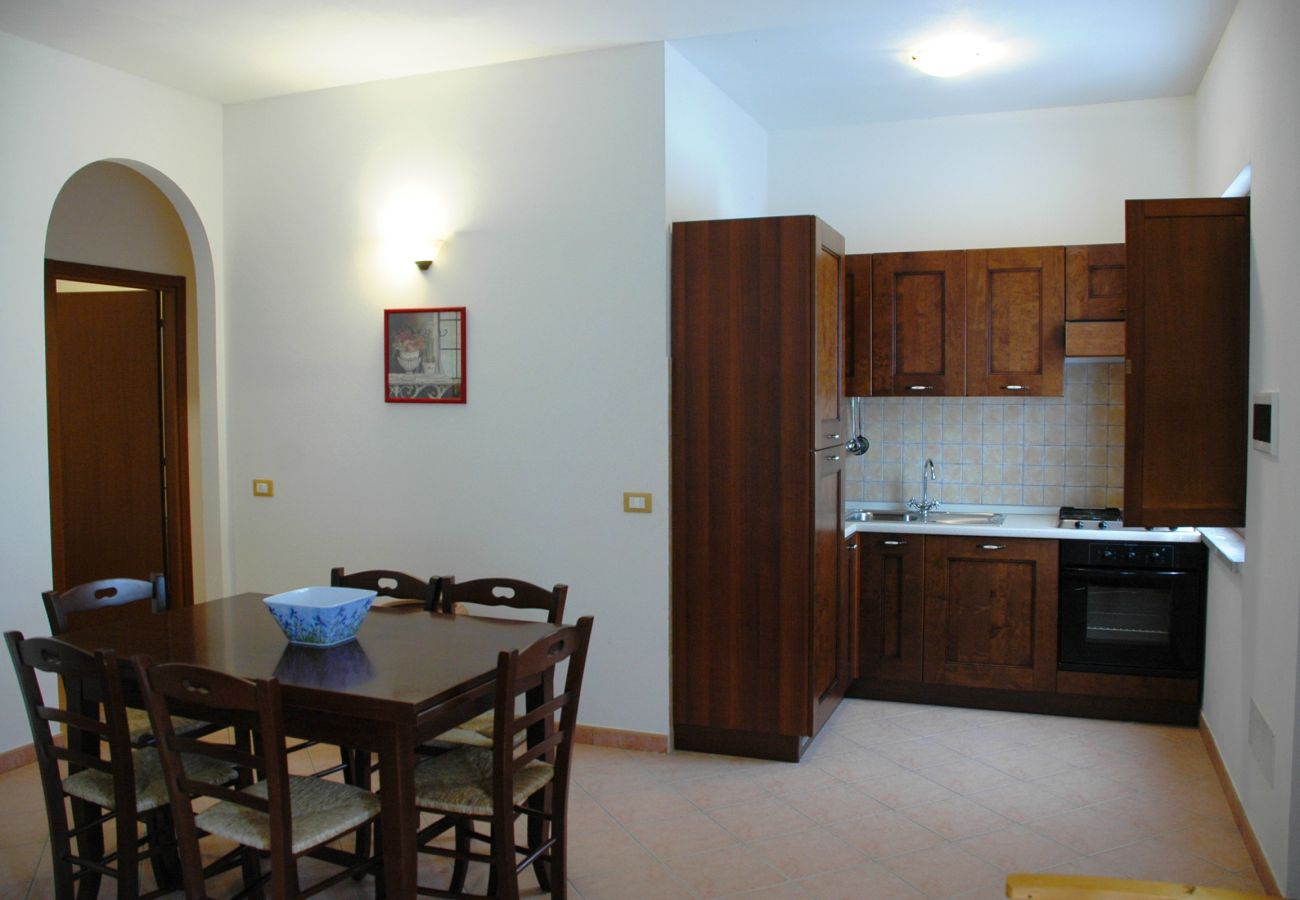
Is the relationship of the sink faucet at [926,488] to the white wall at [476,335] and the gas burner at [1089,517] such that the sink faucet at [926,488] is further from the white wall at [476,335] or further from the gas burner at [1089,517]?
the white wall at [476,335]

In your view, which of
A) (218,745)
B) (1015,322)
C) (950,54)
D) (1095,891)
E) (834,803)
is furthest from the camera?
(1015,322)

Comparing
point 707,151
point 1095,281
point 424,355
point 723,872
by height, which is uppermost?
point 707,151

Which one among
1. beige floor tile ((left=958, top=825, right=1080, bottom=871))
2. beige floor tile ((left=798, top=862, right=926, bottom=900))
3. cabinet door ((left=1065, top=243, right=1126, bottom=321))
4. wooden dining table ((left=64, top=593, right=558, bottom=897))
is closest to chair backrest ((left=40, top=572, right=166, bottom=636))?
wooden dining table ((left=64, top=593, right=558, bottom=897))

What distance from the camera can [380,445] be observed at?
478 centimetres

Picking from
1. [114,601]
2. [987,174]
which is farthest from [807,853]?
[987,174]

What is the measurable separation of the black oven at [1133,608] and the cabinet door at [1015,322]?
2.65ft

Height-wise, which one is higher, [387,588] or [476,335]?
[476,335]

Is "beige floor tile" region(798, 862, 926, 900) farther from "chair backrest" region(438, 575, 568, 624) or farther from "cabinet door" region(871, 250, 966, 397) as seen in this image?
"cabinet door" region(871, 250, 966, 397)

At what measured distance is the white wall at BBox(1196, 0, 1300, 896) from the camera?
2787mm

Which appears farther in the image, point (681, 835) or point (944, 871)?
point (681, 835)

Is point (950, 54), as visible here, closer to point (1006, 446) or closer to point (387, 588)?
point (1006, 446)

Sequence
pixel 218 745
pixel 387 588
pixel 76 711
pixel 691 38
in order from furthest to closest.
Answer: pixel 691 38
pixel 387 588
pixel 76 711
pixel 218 745

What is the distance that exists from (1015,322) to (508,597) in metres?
2.84

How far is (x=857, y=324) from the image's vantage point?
508 cm
